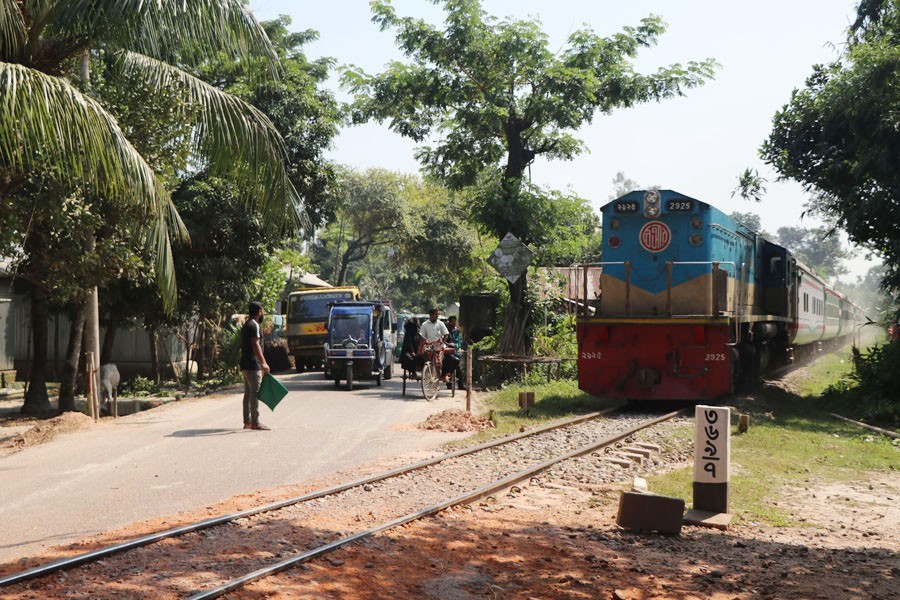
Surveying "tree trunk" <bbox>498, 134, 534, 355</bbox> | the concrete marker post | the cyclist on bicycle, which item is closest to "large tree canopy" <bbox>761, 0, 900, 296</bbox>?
"tree trunk" <bbox>498, 134, 534, 355</bbox>

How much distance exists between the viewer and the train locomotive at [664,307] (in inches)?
643

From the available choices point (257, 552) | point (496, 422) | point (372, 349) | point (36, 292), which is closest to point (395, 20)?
point (372, 349)

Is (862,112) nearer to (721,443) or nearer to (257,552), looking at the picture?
(721,443)

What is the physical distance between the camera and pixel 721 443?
27.9 ft

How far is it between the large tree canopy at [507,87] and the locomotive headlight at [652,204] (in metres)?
5.75

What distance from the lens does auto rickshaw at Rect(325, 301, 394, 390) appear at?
21.5 meters

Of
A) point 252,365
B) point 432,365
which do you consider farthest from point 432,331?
point 252,365

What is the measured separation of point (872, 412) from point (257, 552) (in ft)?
47.7

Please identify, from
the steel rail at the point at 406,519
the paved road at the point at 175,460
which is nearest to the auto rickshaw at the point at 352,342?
the paved road at the point at 175,460

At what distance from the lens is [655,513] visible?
7582mm

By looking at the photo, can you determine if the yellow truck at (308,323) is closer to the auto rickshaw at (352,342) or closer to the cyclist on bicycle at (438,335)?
the auto rickshaw at (352,342)

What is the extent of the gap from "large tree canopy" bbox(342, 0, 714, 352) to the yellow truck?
27.8 feet

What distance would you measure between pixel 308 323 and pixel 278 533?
23705 mm

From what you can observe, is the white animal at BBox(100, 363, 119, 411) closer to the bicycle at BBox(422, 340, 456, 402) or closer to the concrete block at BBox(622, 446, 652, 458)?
the bicycle at BBox(422, 340, 456, 402)
